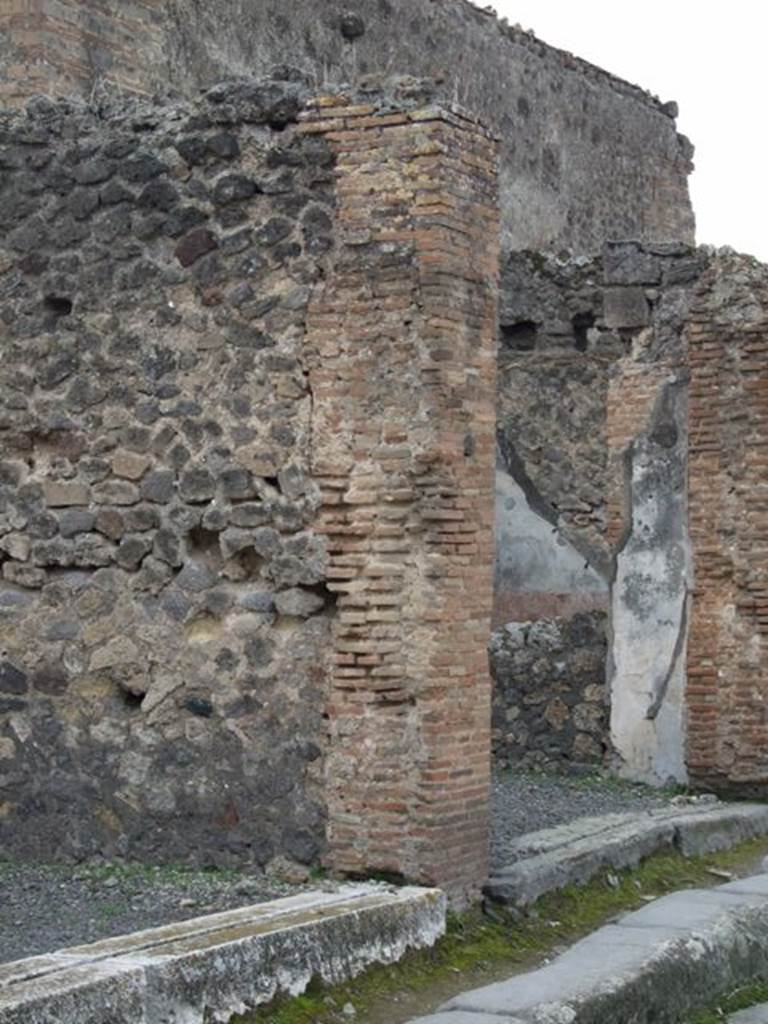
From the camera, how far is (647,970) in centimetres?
691

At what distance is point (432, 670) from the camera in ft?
24.8

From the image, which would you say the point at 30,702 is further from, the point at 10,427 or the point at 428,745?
the point at 428,745

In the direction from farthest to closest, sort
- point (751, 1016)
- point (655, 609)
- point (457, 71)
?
point (457, 71) → point (655, 609) → point (751, 1016)

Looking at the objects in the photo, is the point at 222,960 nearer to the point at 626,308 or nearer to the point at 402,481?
the point at 402,481

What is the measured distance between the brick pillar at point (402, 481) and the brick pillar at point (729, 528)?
3.66 metres

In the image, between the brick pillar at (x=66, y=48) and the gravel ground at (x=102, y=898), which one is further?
the brick pillar at (x=66, y=48)

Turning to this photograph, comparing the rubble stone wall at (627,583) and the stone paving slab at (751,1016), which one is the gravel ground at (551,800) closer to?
the rubble stone wall at (627,583)

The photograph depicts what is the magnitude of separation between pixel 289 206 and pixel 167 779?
7.30ft

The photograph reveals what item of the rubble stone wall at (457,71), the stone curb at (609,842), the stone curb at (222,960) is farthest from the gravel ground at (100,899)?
the rubble stone wall at (457,71)

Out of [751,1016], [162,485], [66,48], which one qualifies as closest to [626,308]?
[66,48]

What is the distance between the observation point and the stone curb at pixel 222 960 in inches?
223

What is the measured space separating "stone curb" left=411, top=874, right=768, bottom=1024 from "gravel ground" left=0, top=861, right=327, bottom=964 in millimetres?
1138

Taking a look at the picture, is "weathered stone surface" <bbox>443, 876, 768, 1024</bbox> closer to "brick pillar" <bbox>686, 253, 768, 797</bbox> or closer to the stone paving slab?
the stone paving slab

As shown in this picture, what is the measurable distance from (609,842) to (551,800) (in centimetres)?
156
